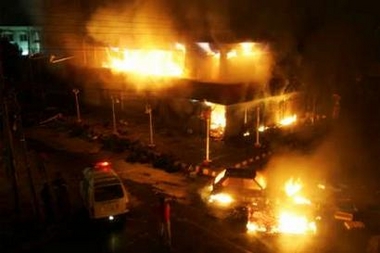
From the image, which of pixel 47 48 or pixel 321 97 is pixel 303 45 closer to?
pixel 321 97

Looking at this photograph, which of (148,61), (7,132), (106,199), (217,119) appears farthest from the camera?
(148,61)

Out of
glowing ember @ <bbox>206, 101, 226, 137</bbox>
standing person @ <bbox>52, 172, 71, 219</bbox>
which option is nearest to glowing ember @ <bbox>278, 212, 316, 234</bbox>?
standing person @ <bbox>52, 172, 71, 219</bbox>

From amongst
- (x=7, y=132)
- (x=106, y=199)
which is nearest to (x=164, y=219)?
(x=106, y=199)

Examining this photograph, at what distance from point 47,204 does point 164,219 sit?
3931 millimetres

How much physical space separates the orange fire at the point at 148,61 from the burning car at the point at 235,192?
1320cm

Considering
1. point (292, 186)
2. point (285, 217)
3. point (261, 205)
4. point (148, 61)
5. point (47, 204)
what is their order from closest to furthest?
1. point (47, 204)
2. point (285, 217)
3. point (261, 205)
4. point (292, 186)
5. point (148, 61)

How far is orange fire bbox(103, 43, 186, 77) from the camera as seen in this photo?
1117 inches

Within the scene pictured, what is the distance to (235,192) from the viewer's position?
15.9m

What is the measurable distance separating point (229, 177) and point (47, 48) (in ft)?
82.6

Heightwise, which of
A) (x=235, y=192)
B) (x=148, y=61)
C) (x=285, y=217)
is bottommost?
(x=285, y=217)

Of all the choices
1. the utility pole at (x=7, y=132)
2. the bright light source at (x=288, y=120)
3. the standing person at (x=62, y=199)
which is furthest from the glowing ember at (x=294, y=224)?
the bright light source at (x=288, y=120)

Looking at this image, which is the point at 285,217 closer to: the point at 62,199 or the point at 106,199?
the point at 106,199

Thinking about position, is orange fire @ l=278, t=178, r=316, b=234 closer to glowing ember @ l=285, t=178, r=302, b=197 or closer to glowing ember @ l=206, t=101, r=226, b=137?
glowing ember @ l=285, t=178, r=302, b=197

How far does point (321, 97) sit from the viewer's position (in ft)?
102
